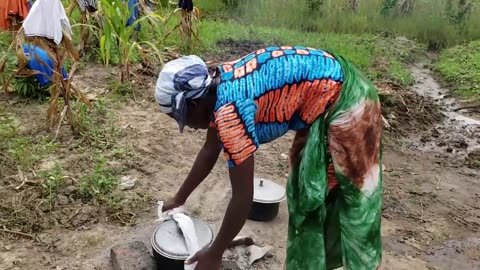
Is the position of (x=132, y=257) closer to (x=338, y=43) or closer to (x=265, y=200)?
(x=265, y=200)

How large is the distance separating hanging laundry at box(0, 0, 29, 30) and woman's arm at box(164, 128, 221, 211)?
3848mm

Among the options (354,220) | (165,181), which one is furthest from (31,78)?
(354,220)

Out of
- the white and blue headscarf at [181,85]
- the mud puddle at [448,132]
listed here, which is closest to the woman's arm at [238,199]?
the white and blue headscarf at [181,85]

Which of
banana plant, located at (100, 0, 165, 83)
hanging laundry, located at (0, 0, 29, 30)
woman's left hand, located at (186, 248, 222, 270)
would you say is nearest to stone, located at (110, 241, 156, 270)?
woman's left hand, located at (186, 248, 222, 270)

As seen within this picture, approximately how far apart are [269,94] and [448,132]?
3838 millimetres

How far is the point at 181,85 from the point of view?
156 centimetres

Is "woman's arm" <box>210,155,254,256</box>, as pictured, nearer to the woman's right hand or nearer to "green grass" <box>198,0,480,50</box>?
the woman's right hand

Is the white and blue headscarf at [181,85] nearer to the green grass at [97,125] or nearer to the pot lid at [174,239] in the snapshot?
the pot lid at [174,239]

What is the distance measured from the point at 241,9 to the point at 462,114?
14.9 feet

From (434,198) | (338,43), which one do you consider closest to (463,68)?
(338,43)

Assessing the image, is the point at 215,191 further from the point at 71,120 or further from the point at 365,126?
the point at 365,126

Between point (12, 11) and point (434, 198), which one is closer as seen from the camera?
point (434, 198)

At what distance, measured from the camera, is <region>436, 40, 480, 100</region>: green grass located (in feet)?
19.5

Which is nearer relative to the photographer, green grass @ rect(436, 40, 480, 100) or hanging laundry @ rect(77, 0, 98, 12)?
hanging laundry @ rect(77, 0, 98, 12)
